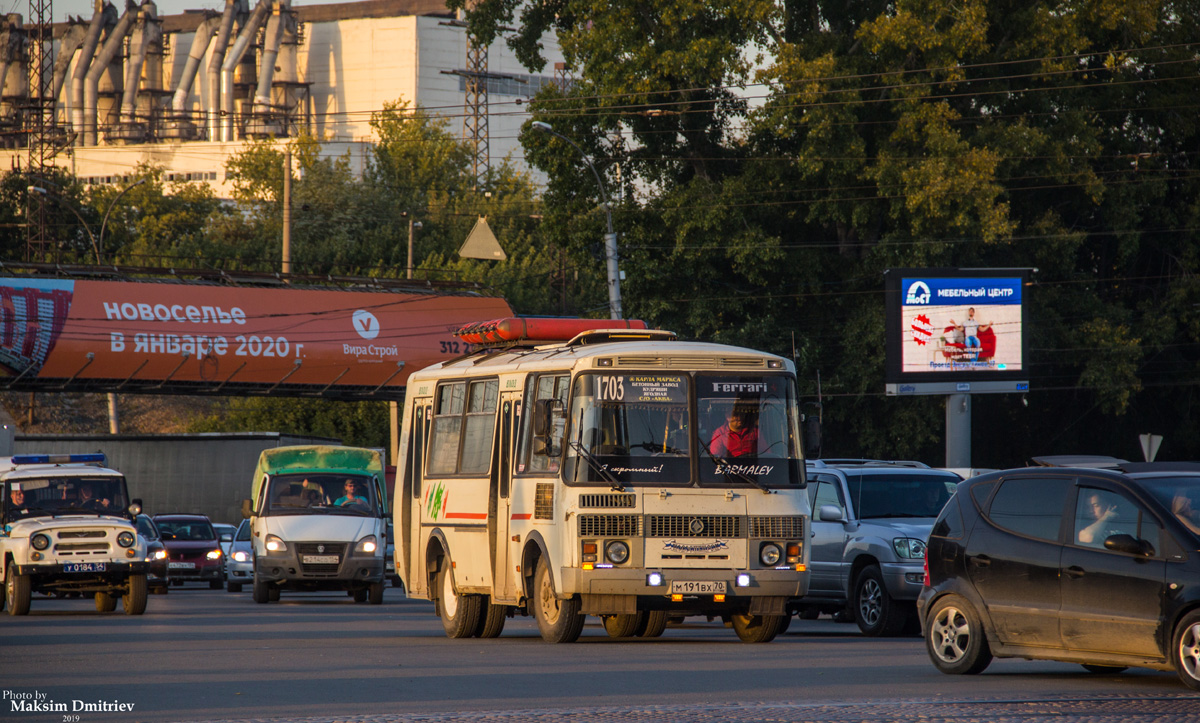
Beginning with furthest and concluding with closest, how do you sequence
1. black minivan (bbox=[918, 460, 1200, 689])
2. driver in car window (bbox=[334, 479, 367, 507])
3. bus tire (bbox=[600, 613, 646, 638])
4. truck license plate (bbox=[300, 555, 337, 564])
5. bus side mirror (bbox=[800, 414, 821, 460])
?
driver in car window (bbox=[334, 479, 367, 507]) → truck license plate (bbox=[300, 555, 337, 564]) → bus tire (bbox=[600, 613, 646, 638]) → bus side mirror (bbox=[800, 414, 821, 460]) → black minivan (bbox=[918, 460, 1200, 689])

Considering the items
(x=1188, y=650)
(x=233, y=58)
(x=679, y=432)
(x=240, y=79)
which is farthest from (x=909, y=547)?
(x=240, y=79)

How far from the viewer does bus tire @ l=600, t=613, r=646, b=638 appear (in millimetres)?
17281

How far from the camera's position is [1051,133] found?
45.6 metres

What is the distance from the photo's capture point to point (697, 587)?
1541 cm

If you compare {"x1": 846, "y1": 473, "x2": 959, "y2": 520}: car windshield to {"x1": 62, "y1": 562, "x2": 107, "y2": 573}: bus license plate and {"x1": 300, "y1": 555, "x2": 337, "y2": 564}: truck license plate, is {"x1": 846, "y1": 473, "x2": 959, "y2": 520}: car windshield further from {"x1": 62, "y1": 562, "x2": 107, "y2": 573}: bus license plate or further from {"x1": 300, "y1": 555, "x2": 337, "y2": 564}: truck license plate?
{"x1": 300, "y1": 555, "x2": 337, "y2": 564}: truck license plate

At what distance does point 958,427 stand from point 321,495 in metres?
18.0

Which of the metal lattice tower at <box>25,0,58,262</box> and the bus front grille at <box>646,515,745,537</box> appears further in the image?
the metal lattice tower at <box>25,0,58,262</box>

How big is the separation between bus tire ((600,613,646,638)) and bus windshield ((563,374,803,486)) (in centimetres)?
232

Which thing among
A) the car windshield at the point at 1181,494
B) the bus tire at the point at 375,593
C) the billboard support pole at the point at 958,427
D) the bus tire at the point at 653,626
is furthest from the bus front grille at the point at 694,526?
the billboard support pole at the point at 958,427

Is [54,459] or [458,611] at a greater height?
[54,459]

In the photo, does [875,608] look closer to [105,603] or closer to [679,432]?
[679,432]

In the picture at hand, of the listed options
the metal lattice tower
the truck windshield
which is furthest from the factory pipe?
the truck windshield

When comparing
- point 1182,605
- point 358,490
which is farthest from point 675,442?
point 358,490

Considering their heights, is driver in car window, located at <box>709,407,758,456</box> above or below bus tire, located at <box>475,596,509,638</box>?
above
